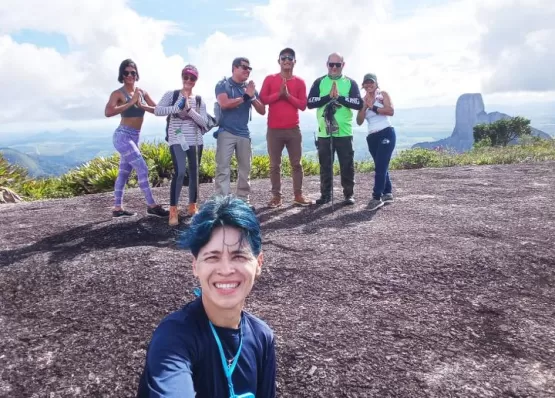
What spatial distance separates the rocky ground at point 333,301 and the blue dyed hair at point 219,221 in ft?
5.76

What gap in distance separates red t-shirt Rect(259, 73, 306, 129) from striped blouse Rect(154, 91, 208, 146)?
3.75 ft

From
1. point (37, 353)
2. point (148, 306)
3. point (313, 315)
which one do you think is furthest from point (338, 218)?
point (37, 353)

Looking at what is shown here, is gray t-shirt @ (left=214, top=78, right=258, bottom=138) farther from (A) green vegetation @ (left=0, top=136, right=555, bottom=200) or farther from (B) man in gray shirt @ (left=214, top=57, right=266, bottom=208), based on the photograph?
(A) green vegetation @ (left=0, top=136, right=555, bottom=200)

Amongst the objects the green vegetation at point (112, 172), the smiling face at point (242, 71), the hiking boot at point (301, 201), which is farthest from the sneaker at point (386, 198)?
the green vegetation at point (112, 172)

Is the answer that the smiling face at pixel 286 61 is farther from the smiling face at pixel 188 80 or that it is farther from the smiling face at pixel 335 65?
the smiling face at pixel 188 80

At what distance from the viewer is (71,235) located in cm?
686

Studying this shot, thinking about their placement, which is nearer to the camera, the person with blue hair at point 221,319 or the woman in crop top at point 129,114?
the person with blue hair at point 221,319

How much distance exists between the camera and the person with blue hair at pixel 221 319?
6.61 ft

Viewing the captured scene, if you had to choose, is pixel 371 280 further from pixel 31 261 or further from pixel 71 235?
pixel 71 235

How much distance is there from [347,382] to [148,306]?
6.37 feet

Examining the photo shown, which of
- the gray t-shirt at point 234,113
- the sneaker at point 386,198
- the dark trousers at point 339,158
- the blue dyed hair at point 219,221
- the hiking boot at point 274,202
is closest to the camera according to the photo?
the blue dyed hair at point 219,221

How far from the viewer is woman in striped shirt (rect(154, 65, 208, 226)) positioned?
665 centimetres

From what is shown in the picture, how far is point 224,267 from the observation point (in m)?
2.11

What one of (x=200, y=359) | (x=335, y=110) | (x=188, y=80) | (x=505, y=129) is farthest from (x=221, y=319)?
(x=505, y=129)
